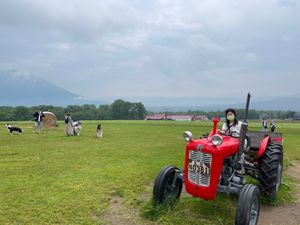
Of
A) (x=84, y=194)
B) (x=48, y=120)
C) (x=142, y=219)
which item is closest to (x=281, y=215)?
(x=142, y=219)

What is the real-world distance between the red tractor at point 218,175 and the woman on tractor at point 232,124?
427mm

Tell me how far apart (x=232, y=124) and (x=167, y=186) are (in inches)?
88.2

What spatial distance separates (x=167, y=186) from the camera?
24.1 feet

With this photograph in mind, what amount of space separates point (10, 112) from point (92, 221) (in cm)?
8031

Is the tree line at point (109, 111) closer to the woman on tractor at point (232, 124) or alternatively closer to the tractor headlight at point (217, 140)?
the woman on tractor at point (232, 124)

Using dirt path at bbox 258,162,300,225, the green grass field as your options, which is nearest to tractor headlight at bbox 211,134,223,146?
the green grass field

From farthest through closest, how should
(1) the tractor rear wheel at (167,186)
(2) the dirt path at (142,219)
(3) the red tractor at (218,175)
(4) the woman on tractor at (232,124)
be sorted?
(4) the woman on tractor at (232,124) → (1) the tractor rear wheel at (167,186) → (2) the dirt path at (142,219) → (3) the red tractor at (218,175)

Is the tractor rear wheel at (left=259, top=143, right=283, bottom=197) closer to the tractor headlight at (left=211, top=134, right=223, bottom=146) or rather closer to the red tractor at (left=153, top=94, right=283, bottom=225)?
the red tractor at (left=153, top=94, right=283, bottom=225)

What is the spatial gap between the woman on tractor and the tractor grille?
5.93ft

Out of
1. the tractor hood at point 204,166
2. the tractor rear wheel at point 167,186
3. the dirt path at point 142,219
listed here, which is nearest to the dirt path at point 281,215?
the dirt path at point 142,219

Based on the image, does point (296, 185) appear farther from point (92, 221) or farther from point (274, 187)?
point (92, 221)

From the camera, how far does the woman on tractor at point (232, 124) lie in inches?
323

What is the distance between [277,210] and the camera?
8047 millimetres

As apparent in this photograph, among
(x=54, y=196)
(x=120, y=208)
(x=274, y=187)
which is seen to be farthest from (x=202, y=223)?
(x=54, y=196)
